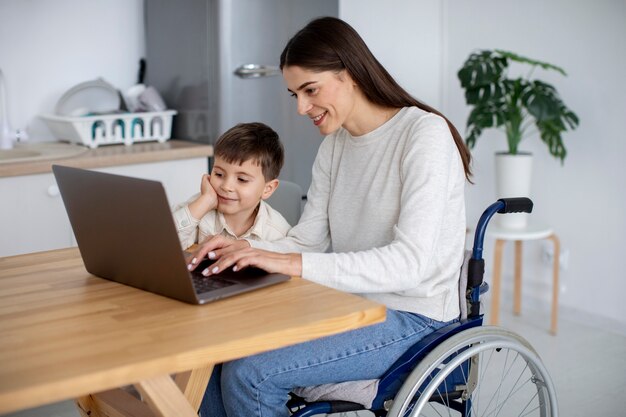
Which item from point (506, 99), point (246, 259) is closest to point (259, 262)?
point (246, 259)

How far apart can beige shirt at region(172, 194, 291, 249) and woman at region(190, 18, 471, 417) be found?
60 millimetres

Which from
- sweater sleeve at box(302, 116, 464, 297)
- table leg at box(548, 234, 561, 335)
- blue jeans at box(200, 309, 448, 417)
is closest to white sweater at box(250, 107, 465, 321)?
sweater sleeve at box(302, 116, 464, 297)

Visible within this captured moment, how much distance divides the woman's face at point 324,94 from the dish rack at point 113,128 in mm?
1529

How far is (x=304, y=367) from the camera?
5.60ft

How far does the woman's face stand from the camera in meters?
1.95

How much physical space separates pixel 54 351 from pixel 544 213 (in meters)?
2.99

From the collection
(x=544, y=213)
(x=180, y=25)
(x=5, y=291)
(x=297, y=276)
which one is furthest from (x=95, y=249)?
(x=544, y=213)

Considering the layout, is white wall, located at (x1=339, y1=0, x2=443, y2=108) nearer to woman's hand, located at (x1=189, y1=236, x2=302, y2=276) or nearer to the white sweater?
the white sweater

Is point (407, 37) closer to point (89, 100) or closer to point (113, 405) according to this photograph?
point (89, 100)

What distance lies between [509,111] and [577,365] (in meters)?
1.04

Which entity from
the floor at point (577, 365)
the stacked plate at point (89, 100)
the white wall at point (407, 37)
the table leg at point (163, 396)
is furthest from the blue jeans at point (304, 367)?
the white wall at point (407, 37)

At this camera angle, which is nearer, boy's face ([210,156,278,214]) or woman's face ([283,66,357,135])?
woman's face ([283,66,357,135])

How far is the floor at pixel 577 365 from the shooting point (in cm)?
294

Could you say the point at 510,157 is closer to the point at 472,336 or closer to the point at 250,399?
the point at 472,336
